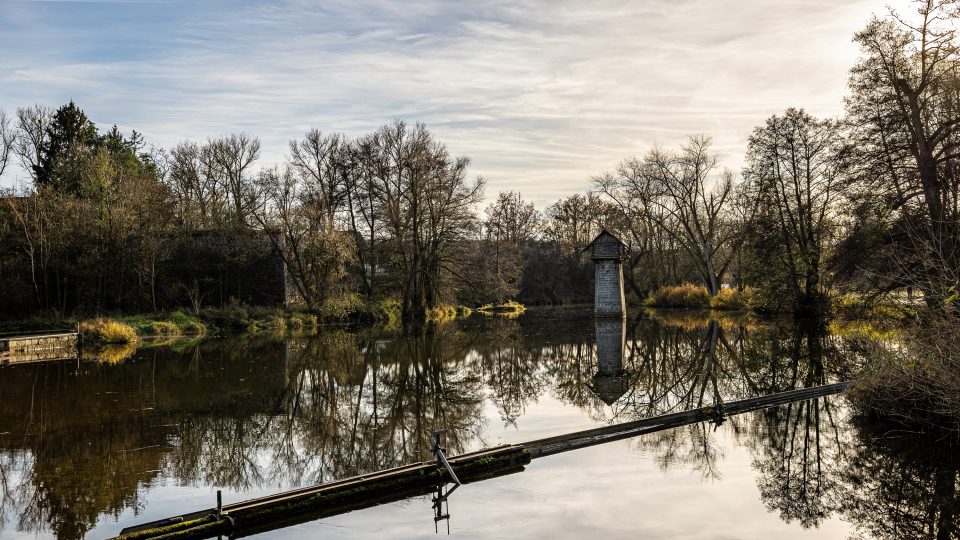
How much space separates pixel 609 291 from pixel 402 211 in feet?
41.1

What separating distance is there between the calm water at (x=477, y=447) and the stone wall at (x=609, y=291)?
15706 millimetres

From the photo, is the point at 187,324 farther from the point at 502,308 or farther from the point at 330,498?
the point at 502,308

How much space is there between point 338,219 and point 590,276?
88.4 feet

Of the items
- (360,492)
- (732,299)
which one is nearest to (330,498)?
(360,492)

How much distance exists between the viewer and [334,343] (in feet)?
87.0

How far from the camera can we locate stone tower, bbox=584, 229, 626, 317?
117ft

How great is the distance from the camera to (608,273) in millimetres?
36594

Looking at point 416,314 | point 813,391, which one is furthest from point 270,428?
point 416,314

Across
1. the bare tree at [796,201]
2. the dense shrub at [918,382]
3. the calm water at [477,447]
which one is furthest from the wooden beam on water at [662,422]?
the bare tree at [796,201]

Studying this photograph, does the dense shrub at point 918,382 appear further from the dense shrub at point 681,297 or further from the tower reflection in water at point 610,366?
the dense shrub at point 681,297

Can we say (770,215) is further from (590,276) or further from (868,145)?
(590,276)

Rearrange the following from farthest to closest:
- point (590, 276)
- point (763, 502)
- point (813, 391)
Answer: point (590, 276)
point (813, 391)
point (763, 502)

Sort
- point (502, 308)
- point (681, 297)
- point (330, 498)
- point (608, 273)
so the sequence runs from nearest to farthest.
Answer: point (330, 498), point (608, 273), point (681, 297), point (502, 308)

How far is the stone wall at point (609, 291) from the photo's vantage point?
36656mm
